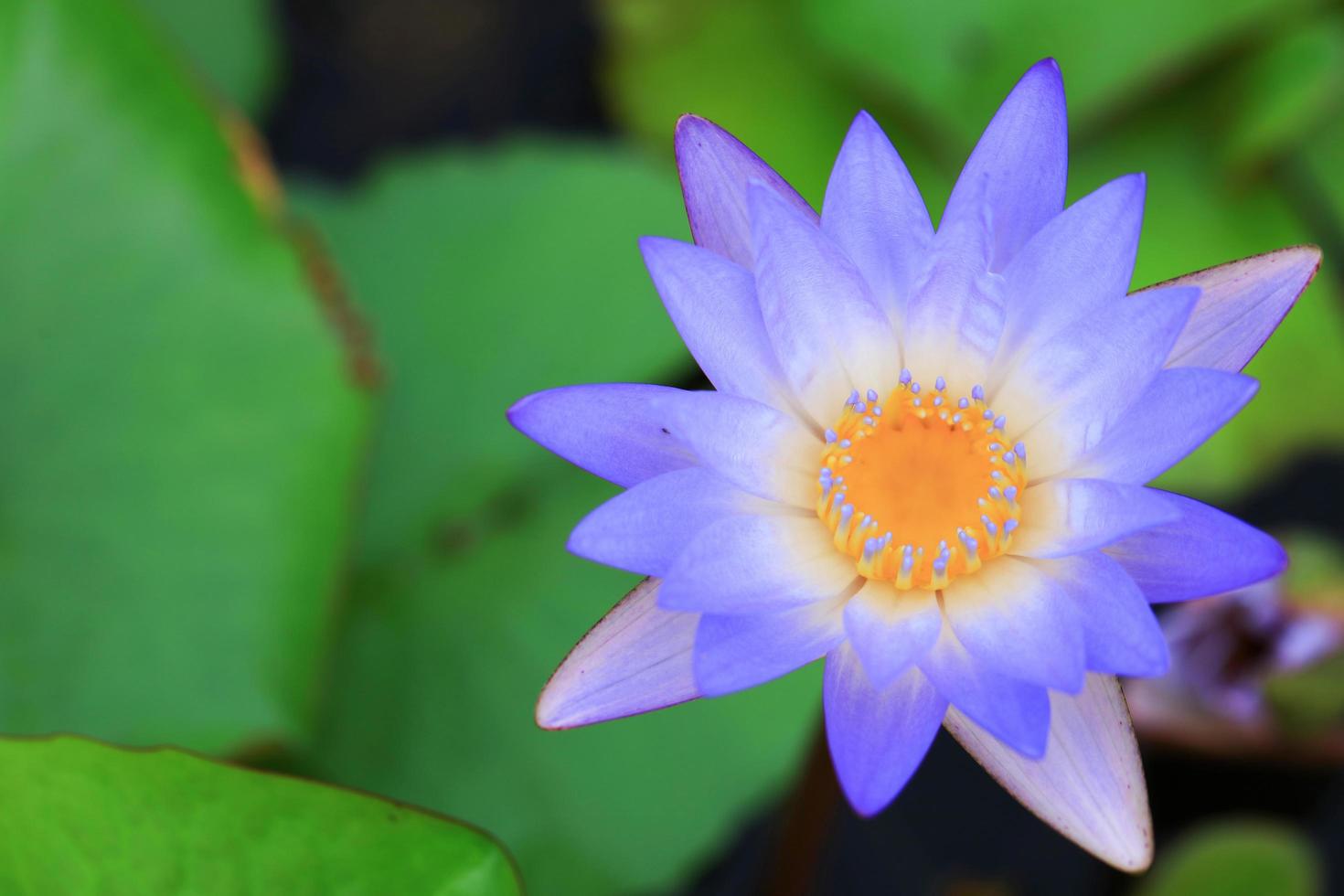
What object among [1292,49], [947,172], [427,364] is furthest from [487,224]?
[1292,49]

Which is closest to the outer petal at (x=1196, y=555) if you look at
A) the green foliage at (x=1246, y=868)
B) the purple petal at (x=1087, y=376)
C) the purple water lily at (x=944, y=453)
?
the purple water lily at (x=944, y=453)

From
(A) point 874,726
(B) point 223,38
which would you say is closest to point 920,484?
(A) point 874,726

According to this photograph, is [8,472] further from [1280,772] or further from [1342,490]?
[1342,490]

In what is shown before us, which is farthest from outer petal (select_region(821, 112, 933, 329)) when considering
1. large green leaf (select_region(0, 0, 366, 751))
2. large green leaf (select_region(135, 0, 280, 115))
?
large green leaf (select_region(135, 0, 280, 115))

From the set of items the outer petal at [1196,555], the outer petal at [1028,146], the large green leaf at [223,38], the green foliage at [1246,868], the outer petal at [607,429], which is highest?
the large green leaf at [223,38]

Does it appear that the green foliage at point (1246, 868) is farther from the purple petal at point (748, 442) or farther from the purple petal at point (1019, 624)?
the purple petal at point (748, 442)
